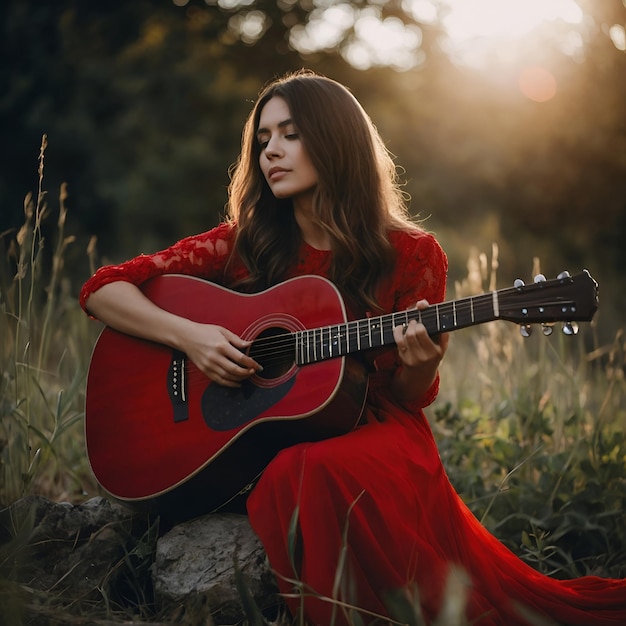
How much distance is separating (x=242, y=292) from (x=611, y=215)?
25.0ft

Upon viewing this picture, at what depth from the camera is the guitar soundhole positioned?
2365 mm

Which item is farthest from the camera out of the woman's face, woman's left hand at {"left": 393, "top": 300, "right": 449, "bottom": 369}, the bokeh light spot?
the bokeh light spot

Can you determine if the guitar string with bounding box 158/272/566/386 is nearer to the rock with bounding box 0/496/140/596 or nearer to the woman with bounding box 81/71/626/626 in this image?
the woman with bounding box 81/71/626/626

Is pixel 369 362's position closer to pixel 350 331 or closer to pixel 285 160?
pixel 350 331

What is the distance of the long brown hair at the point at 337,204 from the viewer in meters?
2.64

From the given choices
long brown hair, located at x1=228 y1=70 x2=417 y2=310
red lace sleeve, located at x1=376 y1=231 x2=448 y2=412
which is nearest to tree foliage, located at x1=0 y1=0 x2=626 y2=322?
long brown hair, located at x1=228 y1=70 x2=417 y2=310

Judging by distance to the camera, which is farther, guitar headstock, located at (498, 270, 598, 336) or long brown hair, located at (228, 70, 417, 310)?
long brown hair, located at (228, 70, 417, 310)

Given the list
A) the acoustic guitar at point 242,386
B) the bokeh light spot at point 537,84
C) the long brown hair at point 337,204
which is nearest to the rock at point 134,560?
the acoustic guitar at point 242,386

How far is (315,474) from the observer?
213cm

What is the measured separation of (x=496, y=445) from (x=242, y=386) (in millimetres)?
1503

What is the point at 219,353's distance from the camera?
2406 mm

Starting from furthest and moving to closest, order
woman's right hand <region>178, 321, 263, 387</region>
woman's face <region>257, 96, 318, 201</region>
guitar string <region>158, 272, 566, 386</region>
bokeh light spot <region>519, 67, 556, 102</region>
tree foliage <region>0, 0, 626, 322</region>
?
tree foliage <region>0, 0, 626, 322</region> < bokeh light spot <region>519, 67, 556, 102</region> < woman's face <region>257, 96, 318, 201</region> < woman's right hand <region>178, 321, 263, 387</region> < guitar string <region>158, 272, 566, 386</region>

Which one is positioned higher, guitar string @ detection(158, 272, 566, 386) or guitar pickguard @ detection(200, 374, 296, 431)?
guitar string @ detection(158, 272, 566, 386)

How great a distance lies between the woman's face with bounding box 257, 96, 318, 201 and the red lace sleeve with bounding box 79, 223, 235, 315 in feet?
1.12
